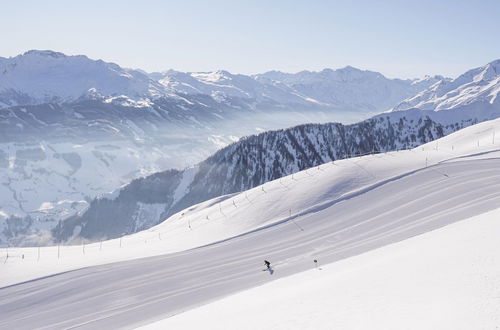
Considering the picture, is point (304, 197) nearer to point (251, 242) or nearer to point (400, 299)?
point (251, 242)

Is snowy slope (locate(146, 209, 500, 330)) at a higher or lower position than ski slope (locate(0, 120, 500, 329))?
higher

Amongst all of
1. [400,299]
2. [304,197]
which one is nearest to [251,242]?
[304,197]

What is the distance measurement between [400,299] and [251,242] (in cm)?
2820

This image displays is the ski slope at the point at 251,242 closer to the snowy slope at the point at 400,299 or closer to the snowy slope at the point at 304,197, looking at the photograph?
the snowy slope at the point at 304,197

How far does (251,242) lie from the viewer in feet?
139

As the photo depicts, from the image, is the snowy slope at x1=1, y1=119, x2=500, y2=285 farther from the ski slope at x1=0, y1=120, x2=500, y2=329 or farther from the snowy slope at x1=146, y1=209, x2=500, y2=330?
the snowy slope at x1=146, y1=209, x2=500, y2=330

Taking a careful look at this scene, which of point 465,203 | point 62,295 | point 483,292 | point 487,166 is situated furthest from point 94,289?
point 487,166

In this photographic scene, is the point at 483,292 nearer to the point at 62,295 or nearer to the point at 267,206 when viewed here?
the point at 62,295

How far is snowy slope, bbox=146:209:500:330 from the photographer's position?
12.6m

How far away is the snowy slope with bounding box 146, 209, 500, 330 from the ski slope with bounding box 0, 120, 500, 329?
520 inches

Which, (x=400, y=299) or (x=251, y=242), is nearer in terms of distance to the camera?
(x=400, y=299)

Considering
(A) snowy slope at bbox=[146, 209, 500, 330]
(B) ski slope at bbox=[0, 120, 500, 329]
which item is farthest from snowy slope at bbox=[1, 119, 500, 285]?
(A) snowy slope at bbox=[146, 209, 500, 330]

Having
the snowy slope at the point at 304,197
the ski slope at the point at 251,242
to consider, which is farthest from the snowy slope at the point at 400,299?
the snowy slope at the point at 304,197

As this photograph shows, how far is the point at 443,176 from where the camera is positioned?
47750mm
